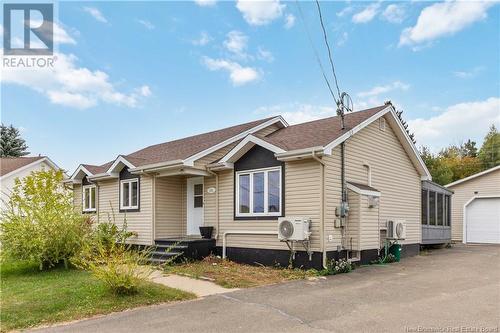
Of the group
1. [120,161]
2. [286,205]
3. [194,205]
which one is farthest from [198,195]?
[286,205]

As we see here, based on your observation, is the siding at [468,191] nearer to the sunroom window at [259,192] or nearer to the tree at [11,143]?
the sunroom window at [259,192]

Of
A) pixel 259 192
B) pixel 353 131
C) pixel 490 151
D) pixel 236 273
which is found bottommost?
pixel 236 273

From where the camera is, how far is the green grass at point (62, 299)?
21.0 feet

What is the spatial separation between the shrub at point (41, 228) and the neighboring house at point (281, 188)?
7.41ft

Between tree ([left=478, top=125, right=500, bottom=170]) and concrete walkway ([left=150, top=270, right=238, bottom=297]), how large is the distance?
3947 cm

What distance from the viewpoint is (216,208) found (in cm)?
1270

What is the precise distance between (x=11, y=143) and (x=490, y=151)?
52.6 m

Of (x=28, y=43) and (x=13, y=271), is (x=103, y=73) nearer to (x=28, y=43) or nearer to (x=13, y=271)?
(x=28, y=43)

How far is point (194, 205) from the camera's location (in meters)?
14.1

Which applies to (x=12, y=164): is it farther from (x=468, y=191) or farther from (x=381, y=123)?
(x=468, y=191)

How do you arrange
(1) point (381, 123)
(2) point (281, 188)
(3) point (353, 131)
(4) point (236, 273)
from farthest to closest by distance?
(1) point (381, 123) < (3) point (353, 131) < (2) point (281, 188) < (4) point (236, 273)

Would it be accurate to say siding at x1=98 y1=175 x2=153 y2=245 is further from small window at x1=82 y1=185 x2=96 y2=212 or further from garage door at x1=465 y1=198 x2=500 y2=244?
garage door at x1=465 y1=198 x2=500 y2=244

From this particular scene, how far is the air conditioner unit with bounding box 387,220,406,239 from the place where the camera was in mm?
12430

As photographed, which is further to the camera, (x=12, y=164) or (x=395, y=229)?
(x=12, y=164)
